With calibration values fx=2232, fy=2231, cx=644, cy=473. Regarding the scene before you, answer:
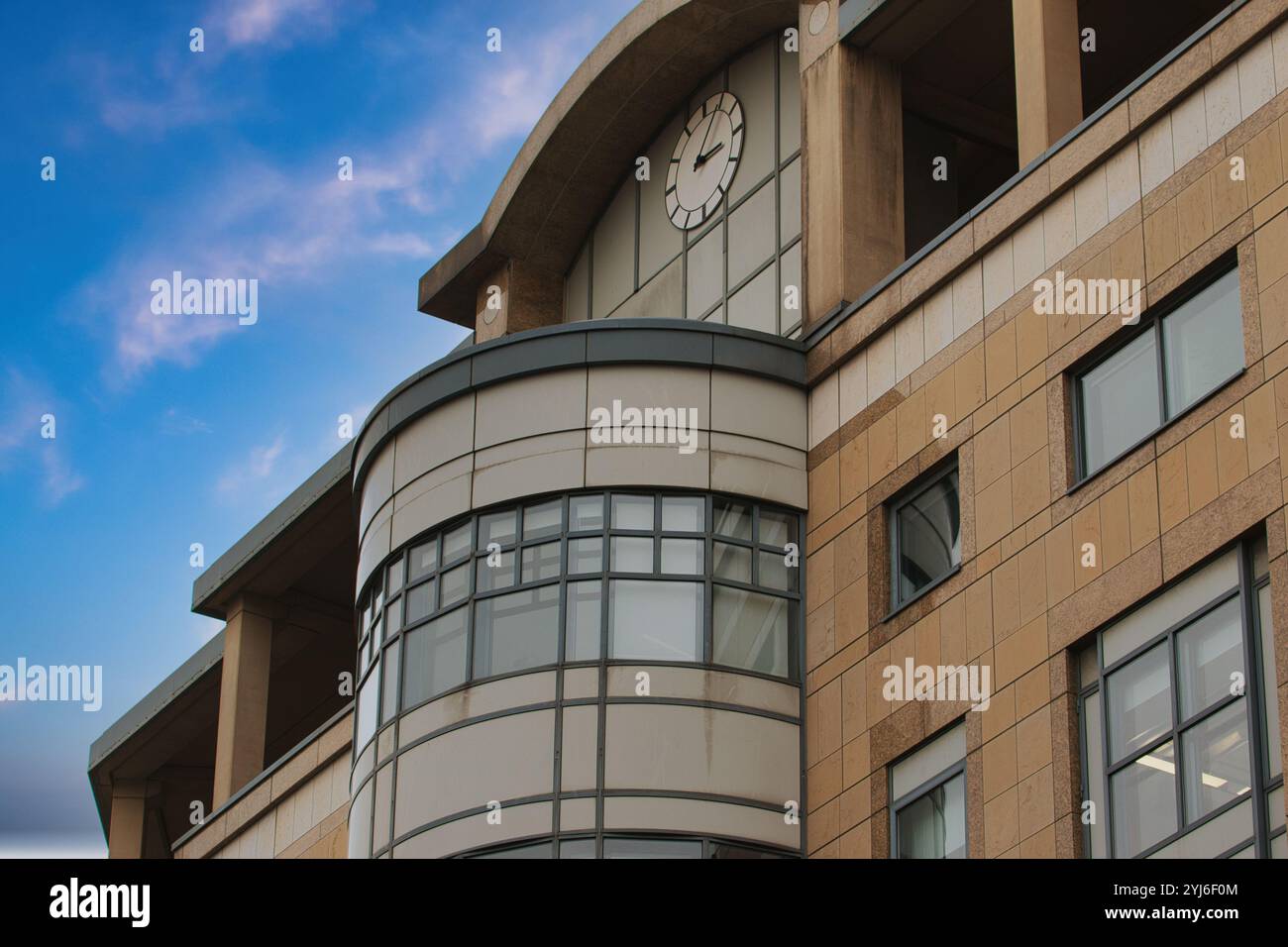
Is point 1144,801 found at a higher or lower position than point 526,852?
lower

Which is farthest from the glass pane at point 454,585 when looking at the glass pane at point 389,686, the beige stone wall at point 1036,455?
the beige stone wall at point 1036,455

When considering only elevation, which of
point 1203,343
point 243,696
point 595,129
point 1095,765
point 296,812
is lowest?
point 1095,765

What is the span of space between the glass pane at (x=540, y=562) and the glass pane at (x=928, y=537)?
13.3 feet

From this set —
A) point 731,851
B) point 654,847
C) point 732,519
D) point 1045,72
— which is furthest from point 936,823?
point 1045,72

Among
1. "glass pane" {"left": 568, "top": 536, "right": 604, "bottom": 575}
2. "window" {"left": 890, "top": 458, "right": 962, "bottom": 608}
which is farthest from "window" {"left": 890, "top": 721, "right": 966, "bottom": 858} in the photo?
"glass pane" {"left": 568, "top": 536, "right": 604, "bottom": 575}

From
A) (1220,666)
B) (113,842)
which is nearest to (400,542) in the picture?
(1220,666)

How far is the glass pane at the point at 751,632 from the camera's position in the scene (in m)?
25.6

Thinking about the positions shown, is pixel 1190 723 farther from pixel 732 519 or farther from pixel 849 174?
pixel 849 174

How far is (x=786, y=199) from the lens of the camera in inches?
1209

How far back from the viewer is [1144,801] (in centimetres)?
2044

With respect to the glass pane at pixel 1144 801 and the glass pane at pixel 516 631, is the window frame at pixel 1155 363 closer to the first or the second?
the glass pane at pixel 1144 801

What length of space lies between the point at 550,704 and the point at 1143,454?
751 cm

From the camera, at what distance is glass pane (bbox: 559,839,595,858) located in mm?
24375

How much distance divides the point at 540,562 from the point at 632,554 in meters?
1.10
